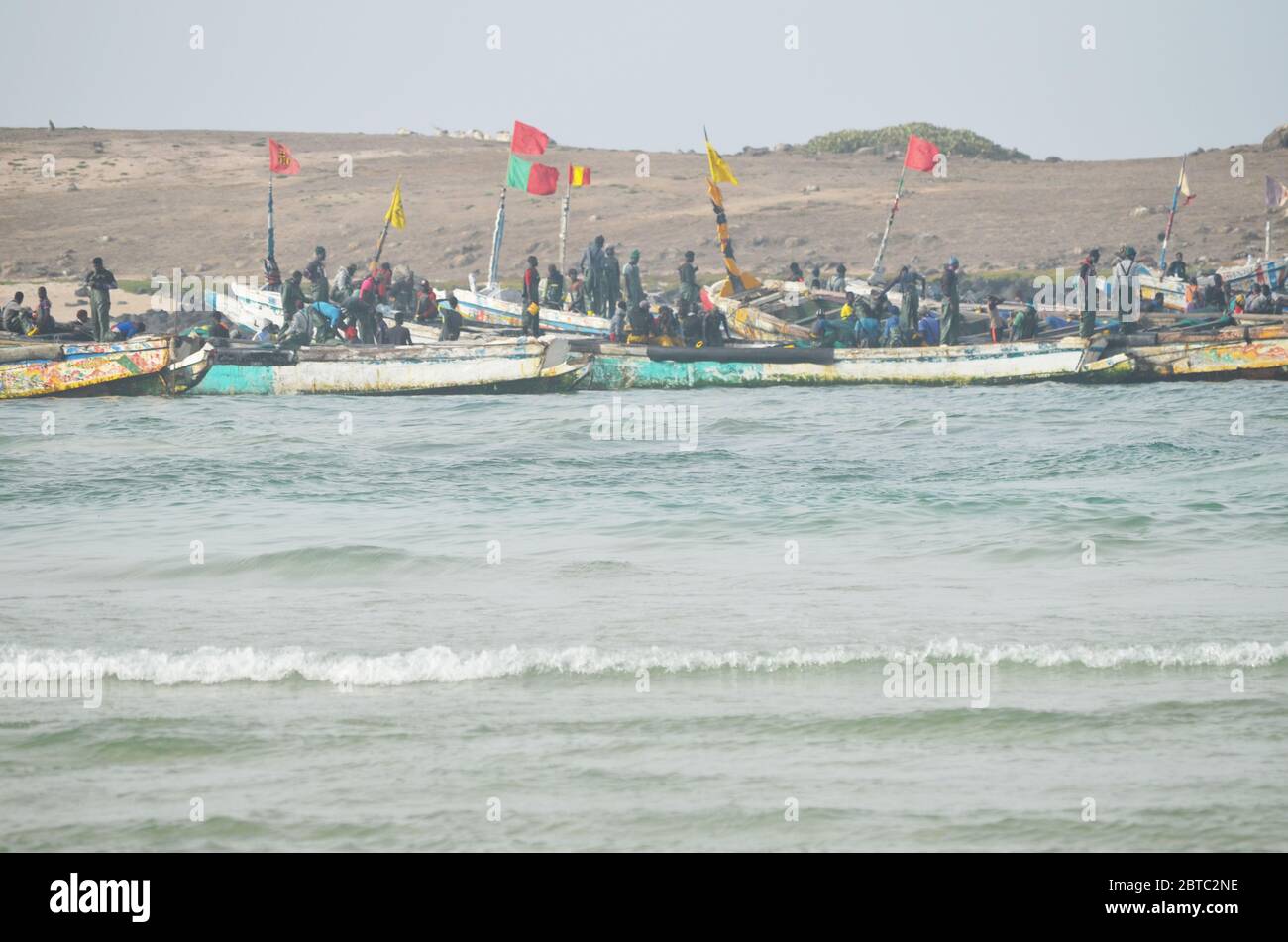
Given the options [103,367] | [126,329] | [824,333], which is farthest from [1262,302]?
[103,367]

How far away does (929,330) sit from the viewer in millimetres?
26047

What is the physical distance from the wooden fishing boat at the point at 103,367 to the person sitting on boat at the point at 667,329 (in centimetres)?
743

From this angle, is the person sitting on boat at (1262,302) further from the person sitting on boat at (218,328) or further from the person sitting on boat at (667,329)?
the person sitting on boat at (218,328)

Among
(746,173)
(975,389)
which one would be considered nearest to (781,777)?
(975,389)

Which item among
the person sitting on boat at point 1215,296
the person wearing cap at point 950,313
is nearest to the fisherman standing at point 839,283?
the person wearing cap at point 950,313

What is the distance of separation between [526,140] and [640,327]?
5623 millimetres

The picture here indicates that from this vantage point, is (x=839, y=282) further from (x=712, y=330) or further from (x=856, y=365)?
(x=856, y=365)

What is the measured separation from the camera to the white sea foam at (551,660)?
8844 mm

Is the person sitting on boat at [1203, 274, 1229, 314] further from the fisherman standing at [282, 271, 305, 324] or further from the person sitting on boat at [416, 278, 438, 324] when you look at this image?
the fisherman standing at [282, 271, 305, 324]

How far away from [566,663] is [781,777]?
7.15 feet

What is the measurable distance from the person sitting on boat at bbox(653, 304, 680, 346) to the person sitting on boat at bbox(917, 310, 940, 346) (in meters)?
4.09

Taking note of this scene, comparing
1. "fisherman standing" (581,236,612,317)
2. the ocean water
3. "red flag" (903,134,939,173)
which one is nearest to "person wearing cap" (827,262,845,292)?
"red flag" (903,134,939,173)
